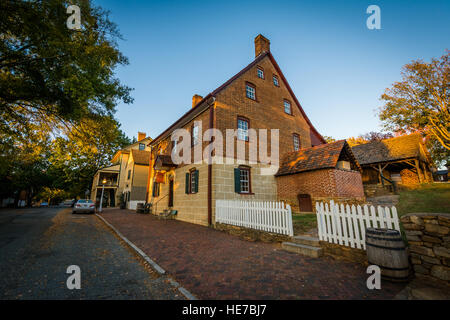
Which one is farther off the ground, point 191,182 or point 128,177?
point 128,177

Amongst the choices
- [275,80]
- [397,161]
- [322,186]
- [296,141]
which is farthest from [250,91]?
[397,161]

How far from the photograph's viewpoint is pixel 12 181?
1112 inches

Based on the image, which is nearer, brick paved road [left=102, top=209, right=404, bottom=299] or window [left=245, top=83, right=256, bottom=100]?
brick paved road [left=102, top=209, right=404, bottom=299]

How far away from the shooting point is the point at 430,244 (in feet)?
11.4

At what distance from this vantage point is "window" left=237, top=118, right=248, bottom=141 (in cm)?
1273

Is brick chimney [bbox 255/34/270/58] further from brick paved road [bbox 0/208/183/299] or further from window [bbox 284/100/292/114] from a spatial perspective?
brick paved road [bbox 0/208/183/299]

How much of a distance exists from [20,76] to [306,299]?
45.8 ft

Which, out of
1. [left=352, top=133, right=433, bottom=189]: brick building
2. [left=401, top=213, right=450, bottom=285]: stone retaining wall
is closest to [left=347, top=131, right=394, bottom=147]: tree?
[left=352, top=133, right=433, bottom=189]: brick building

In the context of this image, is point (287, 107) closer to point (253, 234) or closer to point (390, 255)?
point (253, 234)

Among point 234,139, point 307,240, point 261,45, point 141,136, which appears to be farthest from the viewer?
point 141,136

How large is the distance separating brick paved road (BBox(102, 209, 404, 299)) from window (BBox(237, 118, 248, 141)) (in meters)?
7.72

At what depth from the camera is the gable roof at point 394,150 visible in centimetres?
1811

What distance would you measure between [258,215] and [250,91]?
10.2 meters
